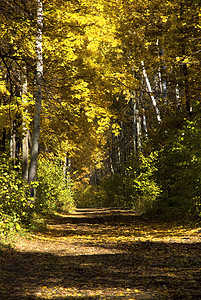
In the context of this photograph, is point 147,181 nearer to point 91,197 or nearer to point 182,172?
point 182,172

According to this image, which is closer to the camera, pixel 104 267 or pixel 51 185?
pixel 104 267

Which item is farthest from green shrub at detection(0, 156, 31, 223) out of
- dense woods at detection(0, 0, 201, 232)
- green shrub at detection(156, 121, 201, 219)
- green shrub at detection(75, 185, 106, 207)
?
green shrub at detection(75, 185, 106, 207)

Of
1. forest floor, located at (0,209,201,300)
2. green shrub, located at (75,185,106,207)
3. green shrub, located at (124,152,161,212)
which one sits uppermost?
green shrub, located at (124,152,161,212)

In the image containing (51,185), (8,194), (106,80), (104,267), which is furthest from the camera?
(51,185)

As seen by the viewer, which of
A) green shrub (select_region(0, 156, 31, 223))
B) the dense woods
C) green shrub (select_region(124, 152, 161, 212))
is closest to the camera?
green shrub (select_region(0, 156, 31, 223))

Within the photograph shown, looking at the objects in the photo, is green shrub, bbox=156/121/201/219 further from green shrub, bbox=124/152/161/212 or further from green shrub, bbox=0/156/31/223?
green shrub, bbox=0/156/31/223

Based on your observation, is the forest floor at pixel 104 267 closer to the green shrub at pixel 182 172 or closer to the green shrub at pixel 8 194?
the green shrub at pixel 8 194

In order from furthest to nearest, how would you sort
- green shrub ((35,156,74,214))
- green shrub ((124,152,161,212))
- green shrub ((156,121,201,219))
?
green shrub ((35,156,74,214)) < green shrub ((124,152,161,212)) < green shrub ((156,121,201,219))

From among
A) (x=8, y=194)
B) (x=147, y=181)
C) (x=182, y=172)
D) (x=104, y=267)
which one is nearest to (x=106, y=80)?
(x=182, y=172)

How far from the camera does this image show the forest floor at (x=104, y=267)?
4.63m

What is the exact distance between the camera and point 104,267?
245 inches

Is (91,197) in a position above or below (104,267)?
below

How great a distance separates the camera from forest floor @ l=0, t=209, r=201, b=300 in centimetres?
463

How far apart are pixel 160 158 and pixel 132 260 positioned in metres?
7.74
